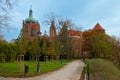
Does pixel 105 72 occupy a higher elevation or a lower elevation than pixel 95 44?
lower

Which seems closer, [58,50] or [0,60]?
[0,60]

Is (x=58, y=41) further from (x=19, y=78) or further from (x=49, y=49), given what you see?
(x=19, y=78)

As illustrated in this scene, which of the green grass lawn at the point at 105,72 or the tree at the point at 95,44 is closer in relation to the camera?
the green grass lawn at the point at 105,72

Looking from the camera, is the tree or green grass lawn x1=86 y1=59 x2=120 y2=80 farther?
the tree

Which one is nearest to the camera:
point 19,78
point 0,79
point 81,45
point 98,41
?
point 0,79

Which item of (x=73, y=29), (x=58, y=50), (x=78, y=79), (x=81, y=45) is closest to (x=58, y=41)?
(x=58, y=50)

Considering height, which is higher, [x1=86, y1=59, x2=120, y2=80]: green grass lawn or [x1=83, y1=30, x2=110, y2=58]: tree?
[x1=83, y1=30, x2=110, y2=58]: tree

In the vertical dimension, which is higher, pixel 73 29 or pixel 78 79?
pixel 73 29

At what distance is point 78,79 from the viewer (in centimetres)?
2331

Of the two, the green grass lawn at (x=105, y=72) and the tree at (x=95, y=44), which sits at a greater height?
the tree at (x=95, y=44)

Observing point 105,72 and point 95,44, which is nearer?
point 105,72

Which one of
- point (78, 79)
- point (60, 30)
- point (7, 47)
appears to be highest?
point (60, 30)

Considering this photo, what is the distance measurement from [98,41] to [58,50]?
27.8m

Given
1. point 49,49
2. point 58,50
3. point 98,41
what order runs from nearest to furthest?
1. point 49,49
2. point 58,50
3. point 98,41
